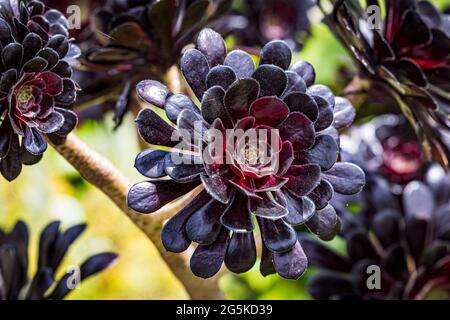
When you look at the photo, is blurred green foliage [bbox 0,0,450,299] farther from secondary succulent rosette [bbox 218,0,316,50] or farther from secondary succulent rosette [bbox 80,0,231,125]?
secondary succulent rosette [bbox 80,0,231,125]

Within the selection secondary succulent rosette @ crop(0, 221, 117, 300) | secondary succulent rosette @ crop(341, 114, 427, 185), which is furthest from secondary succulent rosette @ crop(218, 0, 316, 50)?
secondary succulent rosette @ crop(0, 221, 117, 300)

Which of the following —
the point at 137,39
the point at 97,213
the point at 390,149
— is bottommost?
the point at 97,213

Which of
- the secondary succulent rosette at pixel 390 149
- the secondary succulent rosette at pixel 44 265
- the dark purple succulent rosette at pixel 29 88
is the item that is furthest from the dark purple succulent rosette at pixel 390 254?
the dark purple succulent rosette at pixel 29 88

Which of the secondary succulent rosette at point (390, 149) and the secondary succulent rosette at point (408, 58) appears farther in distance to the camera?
the secondary succulent rosette at point (390, 149)

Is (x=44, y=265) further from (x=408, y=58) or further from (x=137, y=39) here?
(x=408, y=58)

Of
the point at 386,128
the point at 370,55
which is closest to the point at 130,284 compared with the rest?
the point at 386,128

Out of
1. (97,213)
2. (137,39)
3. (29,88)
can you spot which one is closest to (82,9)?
(137,39)

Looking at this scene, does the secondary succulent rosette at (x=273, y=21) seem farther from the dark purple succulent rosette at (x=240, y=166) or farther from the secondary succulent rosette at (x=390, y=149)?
the dark purple succulent rosette at (x=240, y=166)
